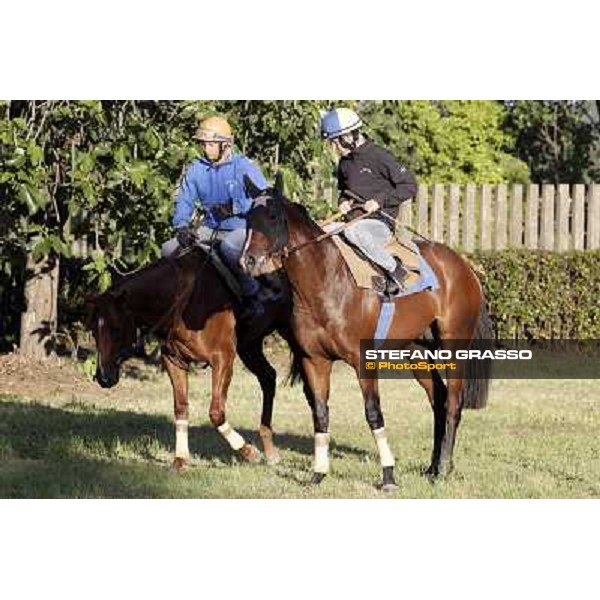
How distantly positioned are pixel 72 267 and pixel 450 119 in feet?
21.0

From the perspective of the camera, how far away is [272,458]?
9.17 metres

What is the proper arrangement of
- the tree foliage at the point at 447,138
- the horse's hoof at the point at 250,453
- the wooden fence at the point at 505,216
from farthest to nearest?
the tree foliage at the point at 447,138 → the wooden fence at the point at 505,216 → the horse's hoof at the point at 250,453

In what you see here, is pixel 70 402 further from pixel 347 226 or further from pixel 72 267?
pixel 347 226

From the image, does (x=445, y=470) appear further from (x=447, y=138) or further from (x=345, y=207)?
(x=447, y=138)

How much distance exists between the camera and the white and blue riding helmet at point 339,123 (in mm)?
8172

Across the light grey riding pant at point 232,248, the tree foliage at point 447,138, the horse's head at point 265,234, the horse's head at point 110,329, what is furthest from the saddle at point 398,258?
the tree foliage at point 447,138

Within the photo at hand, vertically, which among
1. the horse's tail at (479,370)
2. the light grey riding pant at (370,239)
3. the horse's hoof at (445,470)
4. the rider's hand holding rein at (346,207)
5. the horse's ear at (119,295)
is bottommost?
the horse's hoof at (445,470)

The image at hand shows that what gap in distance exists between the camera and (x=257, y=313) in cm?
898

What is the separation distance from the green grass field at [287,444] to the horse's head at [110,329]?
0.76m

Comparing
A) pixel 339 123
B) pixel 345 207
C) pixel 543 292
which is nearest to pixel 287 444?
pixel 345 207

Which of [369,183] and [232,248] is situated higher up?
[369,183]

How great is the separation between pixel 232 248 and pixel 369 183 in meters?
1.18

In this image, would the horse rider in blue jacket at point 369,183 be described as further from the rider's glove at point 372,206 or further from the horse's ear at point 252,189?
the horse's ear at point 252,189

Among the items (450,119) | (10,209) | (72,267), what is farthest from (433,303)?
(450,119)
